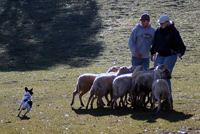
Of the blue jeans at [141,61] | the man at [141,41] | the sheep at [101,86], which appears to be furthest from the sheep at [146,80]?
the blue jeans at [141,61]

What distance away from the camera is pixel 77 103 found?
1520cm

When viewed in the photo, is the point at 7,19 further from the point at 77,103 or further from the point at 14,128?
the point at 14,128

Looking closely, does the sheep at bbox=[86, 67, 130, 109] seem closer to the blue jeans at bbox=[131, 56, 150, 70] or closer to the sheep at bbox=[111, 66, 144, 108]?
the sheep at bbox=[111, 66, 144, 108]

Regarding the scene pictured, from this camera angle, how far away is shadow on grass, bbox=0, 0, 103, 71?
96.1ft

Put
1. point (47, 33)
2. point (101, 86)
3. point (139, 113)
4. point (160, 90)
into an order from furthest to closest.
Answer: point (47, 33), point (101, 86), point (139, 113), point (160, 90)

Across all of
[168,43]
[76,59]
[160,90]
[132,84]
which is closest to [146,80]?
[132,84]

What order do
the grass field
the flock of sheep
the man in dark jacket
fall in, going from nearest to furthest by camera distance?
the grass field
the flock of sheep
the man in dark jacket

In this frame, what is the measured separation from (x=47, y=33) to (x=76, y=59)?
28.0 feet

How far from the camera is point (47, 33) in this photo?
120ft

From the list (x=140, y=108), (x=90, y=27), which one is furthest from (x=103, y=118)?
(x=90, y=27)

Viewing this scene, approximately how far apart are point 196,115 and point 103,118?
2600 millimetres

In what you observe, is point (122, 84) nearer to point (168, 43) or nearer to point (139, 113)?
point (139, 113)

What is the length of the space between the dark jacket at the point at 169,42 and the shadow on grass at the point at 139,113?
75.3 inches

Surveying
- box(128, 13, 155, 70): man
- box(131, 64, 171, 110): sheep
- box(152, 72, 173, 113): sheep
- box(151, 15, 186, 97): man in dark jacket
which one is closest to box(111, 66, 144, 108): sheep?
box(131, 64, 171, 110): sheep
